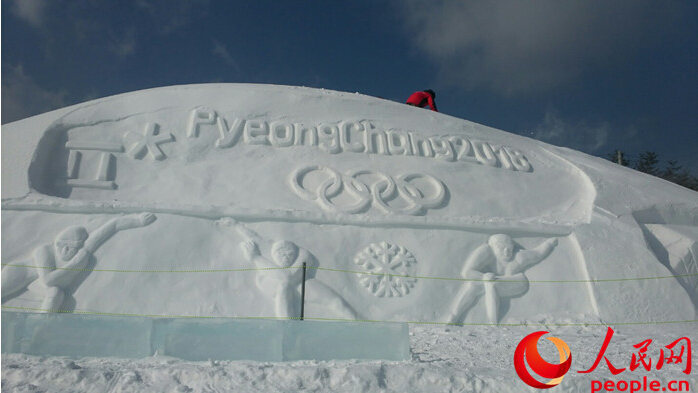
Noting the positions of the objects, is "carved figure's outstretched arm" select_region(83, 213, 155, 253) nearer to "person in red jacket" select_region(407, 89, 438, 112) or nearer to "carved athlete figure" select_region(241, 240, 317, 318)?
"carved athlete figure" select_region(241, 240, 317, 318)

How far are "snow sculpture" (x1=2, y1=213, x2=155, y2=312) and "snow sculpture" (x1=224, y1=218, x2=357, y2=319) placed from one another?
159 centimetres

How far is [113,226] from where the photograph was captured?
5.95m

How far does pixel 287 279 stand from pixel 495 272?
8.04 feet

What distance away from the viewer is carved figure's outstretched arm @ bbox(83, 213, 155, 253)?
5.79 metres

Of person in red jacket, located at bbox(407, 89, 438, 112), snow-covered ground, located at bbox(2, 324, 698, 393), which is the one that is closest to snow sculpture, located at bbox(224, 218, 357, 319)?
snow-covered ground, located at bbox(2, 324, 698, 393)

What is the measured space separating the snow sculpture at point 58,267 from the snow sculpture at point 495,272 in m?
3.90

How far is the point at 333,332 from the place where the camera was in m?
3.91

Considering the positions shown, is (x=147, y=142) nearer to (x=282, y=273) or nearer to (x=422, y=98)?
(x=282, y=273)

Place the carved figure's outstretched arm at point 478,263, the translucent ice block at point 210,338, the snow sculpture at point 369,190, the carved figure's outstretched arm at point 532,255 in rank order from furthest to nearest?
the snow sculpture at point 369,190 < the carved figure's outstretched arm at point 532,255 < the carved figure's outstretched arm at point 478,263 < the translucent ice block at point 210,338

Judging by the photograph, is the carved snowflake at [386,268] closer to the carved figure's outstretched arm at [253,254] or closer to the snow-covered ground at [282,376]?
the carved figure's outstretched arm at [253,254]

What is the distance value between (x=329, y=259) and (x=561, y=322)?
2660mm

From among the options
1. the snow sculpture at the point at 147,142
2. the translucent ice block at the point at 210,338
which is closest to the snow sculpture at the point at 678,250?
the translucent ice block at the point at 210,338

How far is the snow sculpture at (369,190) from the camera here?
6.66 meters

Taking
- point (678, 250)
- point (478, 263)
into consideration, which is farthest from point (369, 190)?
point (678, 250)
